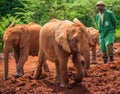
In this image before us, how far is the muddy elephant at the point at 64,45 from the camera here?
27.1 ft

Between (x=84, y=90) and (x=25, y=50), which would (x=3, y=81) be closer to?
(x=25, y=50)

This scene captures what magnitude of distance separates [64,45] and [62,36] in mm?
211

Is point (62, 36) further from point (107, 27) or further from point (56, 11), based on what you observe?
point (56, 11)

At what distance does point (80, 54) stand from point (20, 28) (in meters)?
4.09

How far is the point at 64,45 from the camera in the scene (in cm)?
838

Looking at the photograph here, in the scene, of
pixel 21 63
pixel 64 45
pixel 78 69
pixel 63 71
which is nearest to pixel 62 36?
pixel 64 45

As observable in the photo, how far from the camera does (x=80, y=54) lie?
8.20 m

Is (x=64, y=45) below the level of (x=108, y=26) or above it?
below

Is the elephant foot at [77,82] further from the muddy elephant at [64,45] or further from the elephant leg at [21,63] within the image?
the elephant leg at [21,63]

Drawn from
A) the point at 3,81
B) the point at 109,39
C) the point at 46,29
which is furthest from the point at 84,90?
the point at 109,39

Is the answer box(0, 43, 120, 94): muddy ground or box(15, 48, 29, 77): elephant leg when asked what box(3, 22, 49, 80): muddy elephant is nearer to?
box(15, 48, 29, 77): elephant leg

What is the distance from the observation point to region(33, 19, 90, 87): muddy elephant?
8.25 m

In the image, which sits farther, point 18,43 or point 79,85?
point 18,43

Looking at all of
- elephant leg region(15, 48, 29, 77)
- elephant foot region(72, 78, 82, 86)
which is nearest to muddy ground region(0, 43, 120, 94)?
elephant foot region(72, 78, 82, 86)
